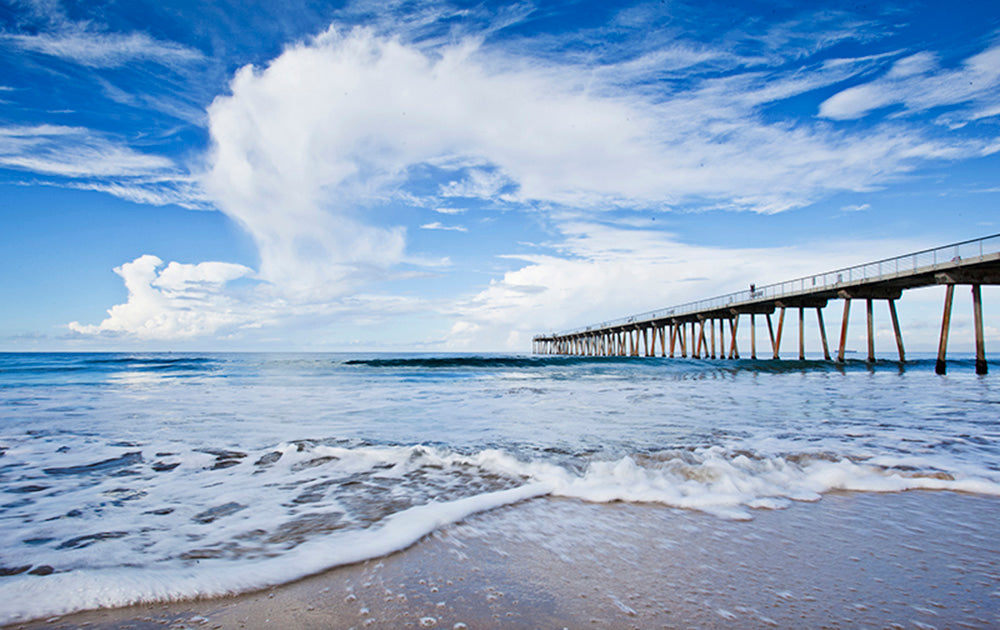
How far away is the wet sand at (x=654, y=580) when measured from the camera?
6.41 ft

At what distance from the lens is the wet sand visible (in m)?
1.95

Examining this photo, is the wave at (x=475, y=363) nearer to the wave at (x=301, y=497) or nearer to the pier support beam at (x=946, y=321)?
the pier support beam at (x=946, y=321)

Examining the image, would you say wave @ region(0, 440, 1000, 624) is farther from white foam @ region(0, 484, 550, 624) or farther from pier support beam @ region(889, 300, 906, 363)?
pier support beam @ region(889, 300, 906, 363)

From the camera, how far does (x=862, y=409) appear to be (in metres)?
8.91

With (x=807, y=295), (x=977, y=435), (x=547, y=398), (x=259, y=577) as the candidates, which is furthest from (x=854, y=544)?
(x=807, y=295)

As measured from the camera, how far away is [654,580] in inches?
90.2

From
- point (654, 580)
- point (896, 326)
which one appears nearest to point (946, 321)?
point (896, 326)

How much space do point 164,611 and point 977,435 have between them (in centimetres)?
859

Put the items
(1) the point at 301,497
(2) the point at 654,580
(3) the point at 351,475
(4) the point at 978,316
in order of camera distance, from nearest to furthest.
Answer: (2) the point at 654,580
(1) the point at 301,497
(3) the point at 351,475
(4) the point at 978,316

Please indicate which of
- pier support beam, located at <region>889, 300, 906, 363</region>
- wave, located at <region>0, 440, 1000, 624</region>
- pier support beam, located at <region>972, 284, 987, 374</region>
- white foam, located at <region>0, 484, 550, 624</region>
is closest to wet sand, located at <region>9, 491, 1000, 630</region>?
white foam, located at <region>0, 484, 550, 624</region>

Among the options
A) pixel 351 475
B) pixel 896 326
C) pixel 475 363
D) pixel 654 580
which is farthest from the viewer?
pixel 475 363

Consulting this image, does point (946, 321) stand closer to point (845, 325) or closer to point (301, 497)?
point (845, 325)

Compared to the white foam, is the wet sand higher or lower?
lower

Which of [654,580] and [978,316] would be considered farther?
[978,316]
